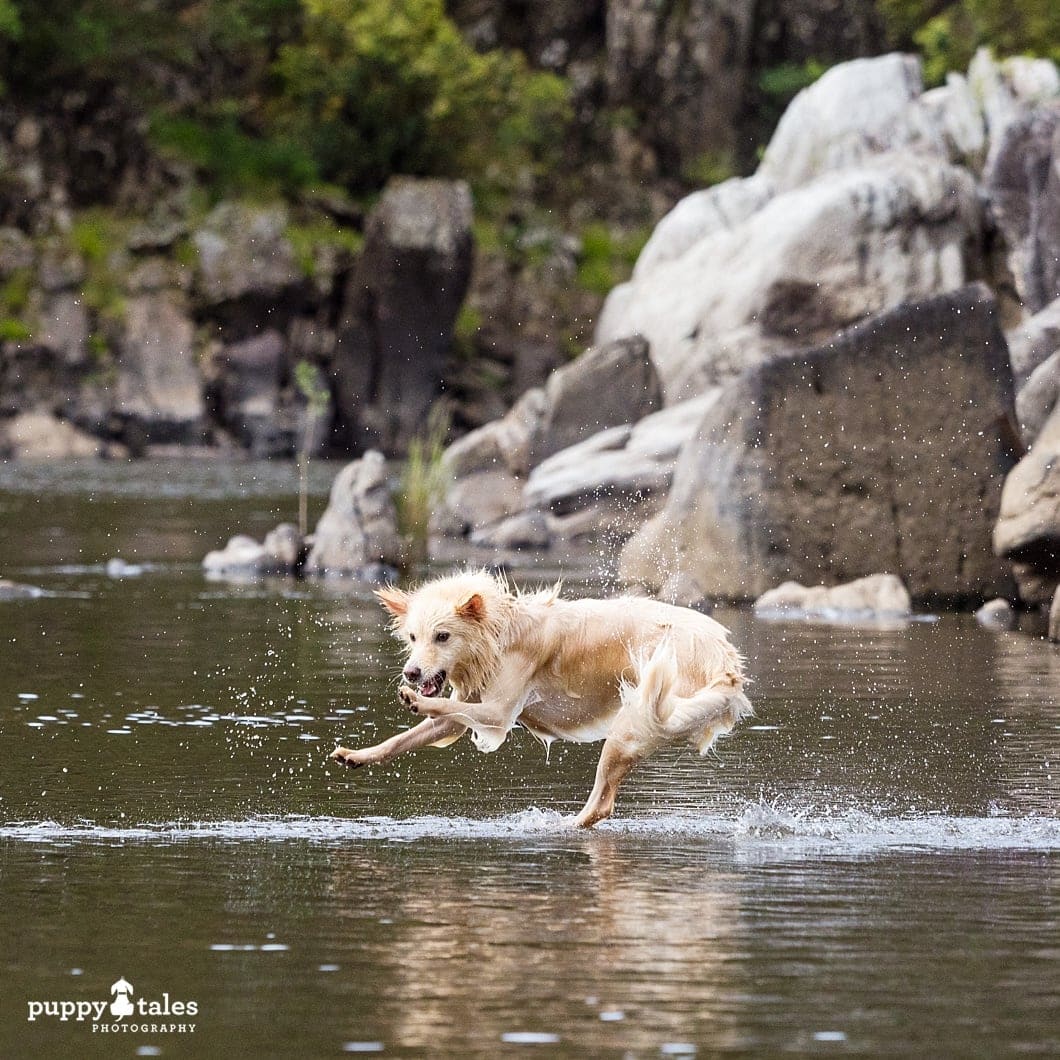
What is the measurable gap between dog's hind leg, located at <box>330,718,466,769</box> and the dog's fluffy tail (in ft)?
2.78

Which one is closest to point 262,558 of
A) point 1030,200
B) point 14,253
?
point 1030,200

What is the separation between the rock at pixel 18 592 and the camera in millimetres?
24516

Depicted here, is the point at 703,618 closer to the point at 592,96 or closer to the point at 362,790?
the point at 362,790

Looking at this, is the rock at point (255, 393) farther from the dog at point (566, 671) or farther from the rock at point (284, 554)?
the dog at point (566, 671)

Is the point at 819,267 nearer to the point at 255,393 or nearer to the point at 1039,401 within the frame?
the point at 1039,401

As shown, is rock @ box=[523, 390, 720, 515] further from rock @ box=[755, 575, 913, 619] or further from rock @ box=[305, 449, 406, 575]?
rock @ box=[755, 575, 913, 619]

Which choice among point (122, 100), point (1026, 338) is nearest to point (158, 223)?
point (122, 100)

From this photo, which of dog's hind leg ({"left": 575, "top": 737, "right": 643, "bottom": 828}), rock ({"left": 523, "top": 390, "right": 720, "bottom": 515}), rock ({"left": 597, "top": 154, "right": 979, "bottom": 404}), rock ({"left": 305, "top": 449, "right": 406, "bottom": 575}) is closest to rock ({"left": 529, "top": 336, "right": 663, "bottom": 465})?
rock ({"left": 597, "top": 154, "right": 979, "bottom": 404})

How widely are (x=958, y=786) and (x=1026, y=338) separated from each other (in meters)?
22.2

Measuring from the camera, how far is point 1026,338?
110ft

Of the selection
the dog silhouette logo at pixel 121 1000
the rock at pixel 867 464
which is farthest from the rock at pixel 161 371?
the dog silhouette logo at pixel 121 1000

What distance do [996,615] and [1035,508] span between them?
1924 millimetres

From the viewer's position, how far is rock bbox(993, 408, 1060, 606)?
21.7 meters

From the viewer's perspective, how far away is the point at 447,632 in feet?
34.1
